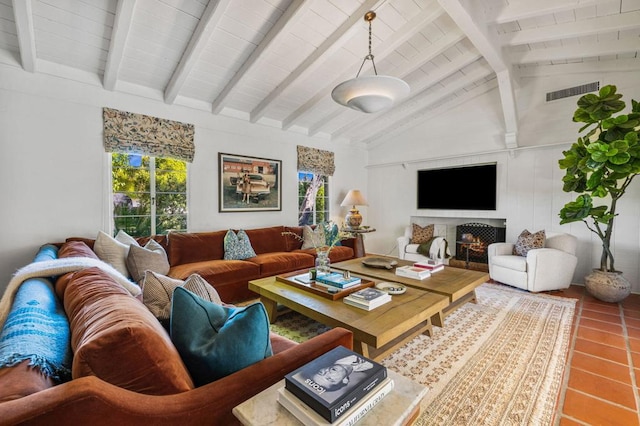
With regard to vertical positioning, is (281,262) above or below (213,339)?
below

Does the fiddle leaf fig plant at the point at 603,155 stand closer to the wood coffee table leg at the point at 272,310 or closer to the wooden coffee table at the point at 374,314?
the wooden coffee table at the point at 374,314

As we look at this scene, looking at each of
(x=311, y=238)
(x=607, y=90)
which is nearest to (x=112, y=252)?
(x=311, y=238)

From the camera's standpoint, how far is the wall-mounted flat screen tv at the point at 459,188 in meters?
4.77

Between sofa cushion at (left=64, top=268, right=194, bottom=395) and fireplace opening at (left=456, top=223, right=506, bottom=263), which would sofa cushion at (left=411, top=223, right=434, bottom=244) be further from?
sofa cushion at (left=64, top=268, right=194, bottom=395)

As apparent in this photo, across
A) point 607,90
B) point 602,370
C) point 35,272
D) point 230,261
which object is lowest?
point 602,370

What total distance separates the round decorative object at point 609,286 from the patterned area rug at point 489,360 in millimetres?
429

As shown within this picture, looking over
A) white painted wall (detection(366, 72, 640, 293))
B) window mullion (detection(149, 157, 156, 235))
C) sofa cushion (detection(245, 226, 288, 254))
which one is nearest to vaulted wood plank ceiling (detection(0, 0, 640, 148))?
white painted wall (detection(366, 72, 640, 293))

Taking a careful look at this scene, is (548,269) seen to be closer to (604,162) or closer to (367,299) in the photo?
(604,162)

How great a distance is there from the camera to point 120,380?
73 centimetres

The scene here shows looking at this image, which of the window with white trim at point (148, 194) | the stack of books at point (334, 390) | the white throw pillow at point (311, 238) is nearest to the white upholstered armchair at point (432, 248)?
the white throw pillow at point (311, 238)

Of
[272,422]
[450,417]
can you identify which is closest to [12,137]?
[272,422]

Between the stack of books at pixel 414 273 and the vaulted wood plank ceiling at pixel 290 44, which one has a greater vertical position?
the vaulted wood plank ceiling at pixel 290 44

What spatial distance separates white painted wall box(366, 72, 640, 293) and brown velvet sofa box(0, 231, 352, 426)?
458 centimetres

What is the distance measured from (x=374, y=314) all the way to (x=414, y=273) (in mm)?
1017
